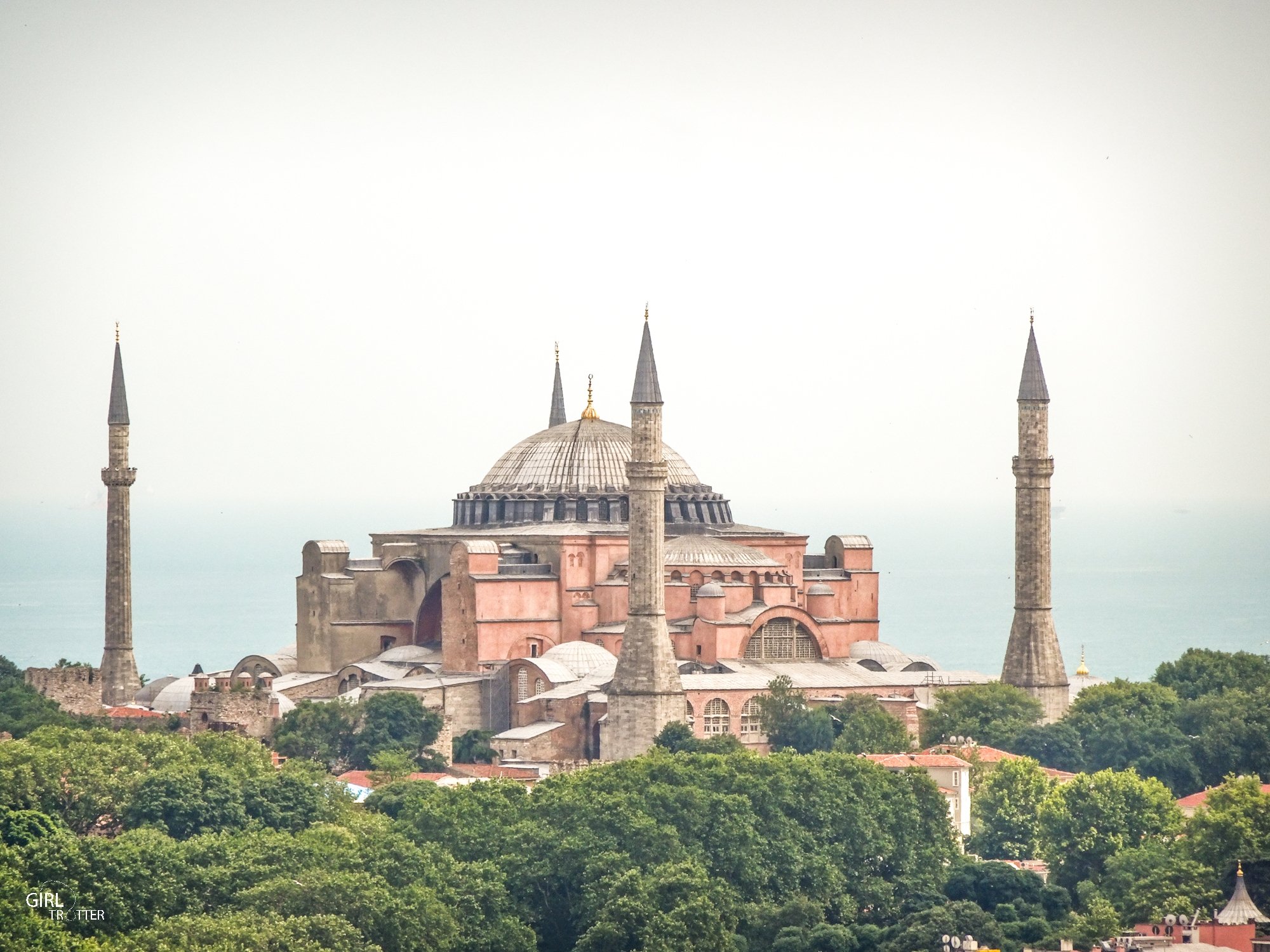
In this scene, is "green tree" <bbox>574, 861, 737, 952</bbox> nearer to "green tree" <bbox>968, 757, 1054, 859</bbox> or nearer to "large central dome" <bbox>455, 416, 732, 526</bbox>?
"green tree" <bbox>968, 757, 1054, 859</bbox>

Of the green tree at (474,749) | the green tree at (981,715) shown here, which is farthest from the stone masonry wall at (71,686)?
the green tree at (981,715)

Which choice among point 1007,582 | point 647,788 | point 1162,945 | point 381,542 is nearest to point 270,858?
point 647,788

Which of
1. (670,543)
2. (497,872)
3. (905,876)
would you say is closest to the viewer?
(497,872)

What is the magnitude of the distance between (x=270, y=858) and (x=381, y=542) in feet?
78.2

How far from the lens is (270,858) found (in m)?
43.2

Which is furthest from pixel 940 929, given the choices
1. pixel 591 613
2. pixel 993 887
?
pixel 591 613

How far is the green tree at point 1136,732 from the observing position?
187 feet

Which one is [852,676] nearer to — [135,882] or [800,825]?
[800,825]

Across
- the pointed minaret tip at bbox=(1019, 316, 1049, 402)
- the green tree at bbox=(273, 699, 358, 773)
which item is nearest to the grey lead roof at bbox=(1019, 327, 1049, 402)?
the pointed minaret tip at bbox=(1019, 316, 1049, 402)

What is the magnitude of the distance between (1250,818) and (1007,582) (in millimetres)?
102496

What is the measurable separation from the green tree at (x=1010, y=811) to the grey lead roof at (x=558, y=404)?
20686mm

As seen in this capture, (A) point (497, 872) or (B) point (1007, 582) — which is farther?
(B) point (1007, 582)

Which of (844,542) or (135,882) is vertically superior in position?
(844,542)

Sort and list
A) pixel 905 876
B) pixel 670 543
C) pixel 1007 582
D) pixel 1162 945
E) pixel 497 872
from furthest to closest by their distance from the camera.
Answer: pixel 1007 582 < pixel 670 543 < pixel 905 876 < pixel 497 872 < pixel 1162 945
